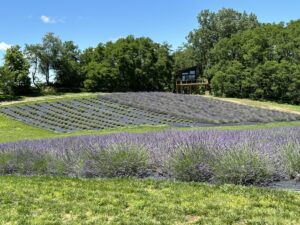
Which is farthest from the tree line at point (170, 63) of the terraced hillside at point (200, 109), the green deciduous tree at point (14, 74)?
the terraced hillside at point (200, 109)

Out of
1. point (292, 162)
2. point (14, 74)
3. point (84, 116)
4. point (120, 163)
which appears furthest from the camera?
point (14, 74)

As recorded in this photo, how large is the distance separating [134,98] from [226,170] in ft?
117

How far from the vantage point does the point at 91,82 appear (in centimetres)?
6072

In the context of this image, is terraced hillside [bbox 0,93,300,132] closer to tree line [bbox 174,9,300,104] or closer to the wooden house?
tree line [bbox 174,9,300,104]

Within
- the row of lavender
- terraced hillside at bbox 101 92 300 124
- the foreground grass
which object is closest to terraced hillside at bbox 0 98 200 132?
terraced hillside at bbox 101 92 300 124

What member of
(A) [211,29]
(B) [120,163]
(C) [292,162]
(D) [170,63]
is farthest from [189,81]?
(C) [292,162]

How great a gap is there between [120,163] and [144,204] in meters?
2.99

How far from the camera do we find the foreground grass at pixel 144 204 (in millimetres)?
5941

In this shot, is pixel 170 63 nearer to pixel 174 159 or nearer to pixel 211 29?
pixel 211 29

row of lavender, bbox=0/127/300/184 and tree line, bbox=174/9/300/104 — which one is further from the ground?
tree line, bbox=174/9/300/104

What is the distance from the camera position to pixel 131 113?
36312 millimetres

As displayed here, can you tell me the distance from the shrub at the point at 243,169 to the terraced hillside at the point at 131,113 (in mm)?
21302

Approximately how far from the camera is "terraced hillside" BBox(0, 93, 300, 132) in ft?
104

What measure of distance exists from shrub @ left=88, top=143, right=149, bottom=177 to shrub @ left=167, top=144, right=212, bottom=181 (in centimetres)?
70
